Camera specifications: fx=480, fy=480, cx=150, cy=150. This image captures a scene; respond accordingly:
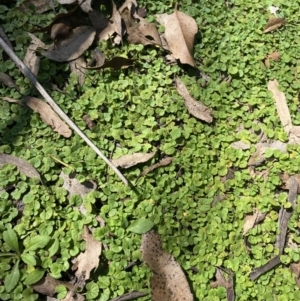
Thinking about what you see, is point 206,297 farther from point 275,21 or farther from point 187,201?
point 275,21

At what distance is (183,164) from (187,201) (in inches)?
8.9

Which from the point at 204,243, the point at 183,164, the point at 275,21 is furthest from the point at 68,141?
the point at 275,21

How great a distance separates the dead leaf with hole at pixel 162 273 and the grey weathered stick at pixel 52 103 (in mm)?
355

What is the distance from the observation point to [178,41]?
3.11 metres

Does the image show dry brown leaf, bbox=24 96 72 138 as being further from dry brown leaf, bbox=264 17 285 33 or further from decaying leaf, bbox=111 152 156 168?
dry brown leaf, bbox=264 17 285 33

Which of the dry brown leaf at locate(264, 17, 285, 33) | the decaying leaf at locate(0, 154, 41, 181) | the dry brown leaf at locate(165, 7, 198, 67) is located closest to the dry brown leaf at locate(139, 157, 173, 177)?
the decaying leaf at locate(0, 154, 41, 181)

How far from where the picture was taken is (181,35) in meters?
3.12

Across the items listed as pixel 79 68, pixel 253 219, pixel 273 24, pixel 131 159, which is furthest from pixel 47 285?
pixel 273 24

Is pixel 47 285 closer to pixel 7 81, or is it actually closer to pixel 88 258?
pixel 88 258

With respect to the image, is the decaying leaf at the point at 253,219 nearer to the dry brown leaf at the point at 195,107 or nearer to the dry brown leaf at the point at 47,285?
the dry brown leaf at the point at 195,107

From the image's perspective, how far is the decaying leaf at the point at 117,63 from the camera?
9.50 feet

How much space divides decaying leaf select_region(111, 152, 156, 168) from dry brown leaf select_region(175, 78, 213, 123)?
0.42m

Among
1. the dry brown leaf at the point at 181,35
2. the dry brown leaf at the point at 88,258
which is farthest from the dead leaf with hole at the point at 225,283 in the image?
the dry brown leaf at the point at 181,35

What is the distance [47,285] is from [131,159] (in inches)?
31.9
